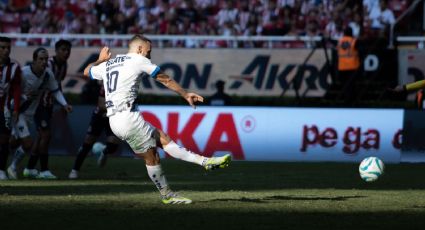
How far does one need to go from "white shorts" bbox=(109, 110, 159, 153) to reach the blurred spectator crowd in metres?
17.0

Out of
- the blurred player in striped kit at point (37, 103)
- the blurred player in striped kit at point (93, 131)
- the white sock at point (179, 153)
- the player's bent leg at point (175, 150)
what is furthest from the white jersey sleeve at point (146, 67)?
the blurred player in striped kit at point (93, 131)

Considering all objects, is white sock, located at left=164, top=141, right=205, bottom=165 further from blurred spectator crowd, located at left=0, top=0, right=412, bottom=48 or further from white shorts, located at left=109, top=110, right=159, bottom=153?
blurred spectator crowd, located at left=0, top=0, right=412, bottom=48

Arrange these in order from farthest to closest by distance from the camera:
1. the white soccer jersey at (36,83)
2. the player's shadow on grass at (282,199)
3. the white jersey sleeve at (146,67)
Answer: the white soccer jersey at (36,83) → the player's shadow on grass at (282,199) → the white jersey sleeve at (146,67)

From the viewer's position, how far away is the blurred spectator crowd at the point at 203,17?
100 ft

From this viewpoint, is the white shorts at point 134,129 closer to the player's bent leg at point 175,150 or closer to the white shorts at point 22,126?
the player's bent leg at point 175,150

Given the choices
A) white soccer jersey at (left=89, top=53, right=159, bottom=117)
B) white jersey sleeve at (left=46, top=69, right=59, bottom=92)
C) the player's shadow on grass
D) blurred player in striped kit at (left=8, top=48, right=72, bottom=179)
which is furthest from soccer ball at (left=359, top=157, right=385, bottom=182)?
white jersey sleeve at (left=46, top=69, right=59, bottom=92)

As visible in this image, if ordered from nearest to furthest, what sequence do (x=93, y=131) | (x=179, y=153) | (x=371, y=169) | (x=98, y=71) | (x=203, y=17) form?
(x=179, y=153) → (x=98, y=71) → (x=371, y=169) → (x=93, y=131) → (x=203, y=17)

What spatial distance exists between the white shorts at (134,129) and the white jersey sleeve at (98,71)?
2.37ft

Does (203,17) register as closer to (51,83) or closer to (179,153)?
(51,83)

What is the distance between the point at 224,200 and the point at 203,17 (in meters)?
18.7

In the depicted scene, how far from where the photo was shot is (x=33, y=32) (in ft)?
111

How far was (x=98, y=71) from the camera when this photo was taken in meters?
14.2

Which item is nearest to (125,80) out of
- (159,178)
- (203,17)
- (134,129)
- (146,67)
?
(146,67)

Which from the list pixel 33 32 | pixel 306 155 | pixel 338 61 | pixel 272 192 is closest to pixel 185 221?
pixel 272 192
